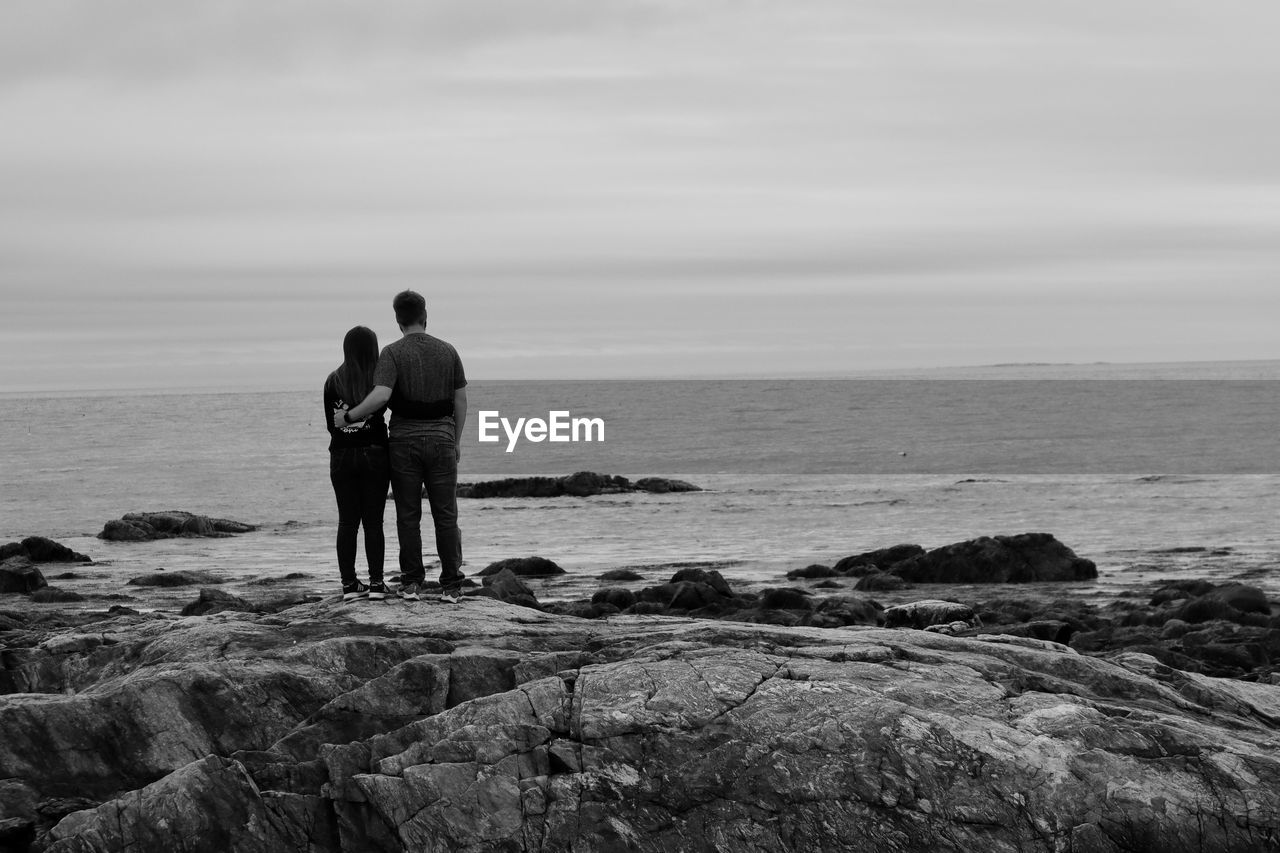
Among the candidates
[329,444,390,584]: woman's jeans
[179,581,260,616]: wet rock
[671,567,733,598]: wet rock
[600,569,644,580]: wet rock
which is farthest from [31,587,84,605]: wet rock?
[329,444,390,584]: woman's jeans

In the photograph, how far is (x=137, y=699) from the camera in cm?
898

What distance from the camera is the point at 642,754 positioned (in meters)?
7.95

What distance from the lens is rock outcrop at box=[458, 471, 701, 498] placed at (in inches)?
1774

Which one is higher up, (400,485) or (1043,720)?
(400,485)

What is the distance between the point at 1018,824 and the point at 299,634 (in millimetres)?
5220

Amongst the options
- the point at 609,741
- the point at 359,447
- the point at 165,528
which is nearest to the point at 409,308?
the point at 359,447

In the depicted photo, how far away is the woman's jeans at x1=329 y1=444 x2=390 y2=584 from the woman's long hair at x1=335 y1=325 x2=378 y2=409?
42 centimetres

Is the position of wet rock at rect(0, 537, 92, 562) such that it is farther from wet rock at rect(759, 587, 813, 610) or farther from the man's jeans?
the man's jeans

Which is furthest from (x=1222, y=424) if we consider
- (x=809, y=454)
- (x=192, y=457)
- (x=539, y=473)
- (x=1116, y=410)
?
(x=192, y=457)

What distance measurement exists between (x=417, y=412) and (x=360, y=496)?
92 cm

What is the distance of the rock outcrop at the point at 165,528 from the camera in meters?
34.0

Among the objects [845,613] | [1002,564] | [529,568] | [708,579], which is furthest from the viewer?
[529,568]

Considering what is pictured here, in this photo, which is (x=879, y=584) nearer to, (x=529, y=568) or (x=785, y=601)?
(x=785, y=601)

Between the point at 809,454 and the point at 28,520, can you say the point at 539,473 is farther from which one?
the point at 28,520
